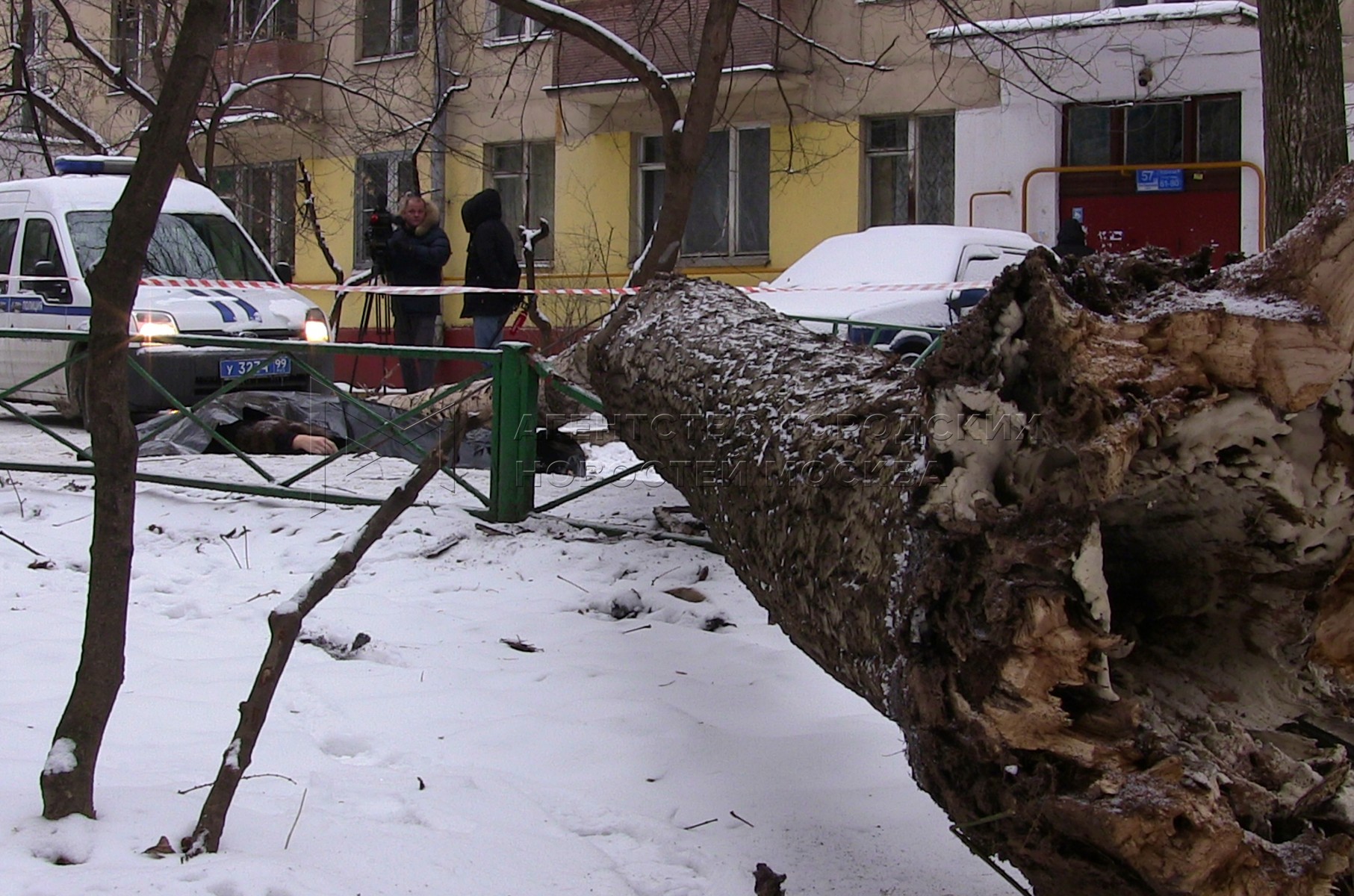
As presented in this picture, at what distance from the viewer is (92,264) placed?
944cm

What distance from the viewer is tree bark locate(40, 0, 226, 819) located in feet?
8.06

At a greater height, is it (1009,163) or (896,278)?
(1009,163)

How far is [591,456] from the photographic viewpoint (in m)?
8.61

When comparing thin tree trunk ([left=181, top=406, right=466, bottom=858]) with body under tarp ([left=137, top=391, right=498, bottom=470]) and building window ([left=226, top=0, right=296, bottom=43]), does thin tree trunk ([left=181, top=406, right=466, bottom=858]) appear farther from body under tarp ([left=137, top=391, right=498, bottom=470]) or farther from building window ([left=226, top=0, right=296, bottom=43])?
building window ([left=226, top=0, right=296, bottom=43])

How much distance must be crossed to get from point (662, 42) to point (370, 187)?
5.47m

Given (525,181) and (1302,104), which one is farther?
(525,181)

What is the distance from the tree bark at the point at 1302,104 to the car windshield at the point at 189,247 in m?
7.94

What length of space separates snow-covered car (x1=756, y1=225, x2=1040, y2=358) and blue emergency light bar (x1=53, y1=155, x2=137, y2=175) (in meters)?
5.66

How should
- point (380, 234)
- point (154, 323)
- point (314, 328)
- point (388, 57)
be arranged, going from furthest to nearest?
1. point (388, 57)
2. point (380, 234)
3. point (314, 328)
4. point (154, 323)

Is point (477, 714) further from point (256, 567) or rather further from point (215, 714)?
point (256, 567)

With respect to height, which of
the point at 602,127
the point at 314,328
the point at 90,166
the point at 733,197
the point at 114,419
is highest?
the point at 602,127

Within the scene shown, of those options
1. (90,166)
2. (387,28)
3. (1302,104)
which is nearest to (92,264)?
(90,166)

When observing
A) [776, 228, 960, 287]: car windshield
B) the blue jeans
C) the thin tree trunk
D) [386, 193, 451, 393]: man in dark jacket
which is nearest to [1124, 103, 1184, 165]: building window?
[776, 228, 960, 287]: car windshield

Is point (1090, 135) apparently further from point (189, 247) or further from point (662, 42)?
point (189, 247)
